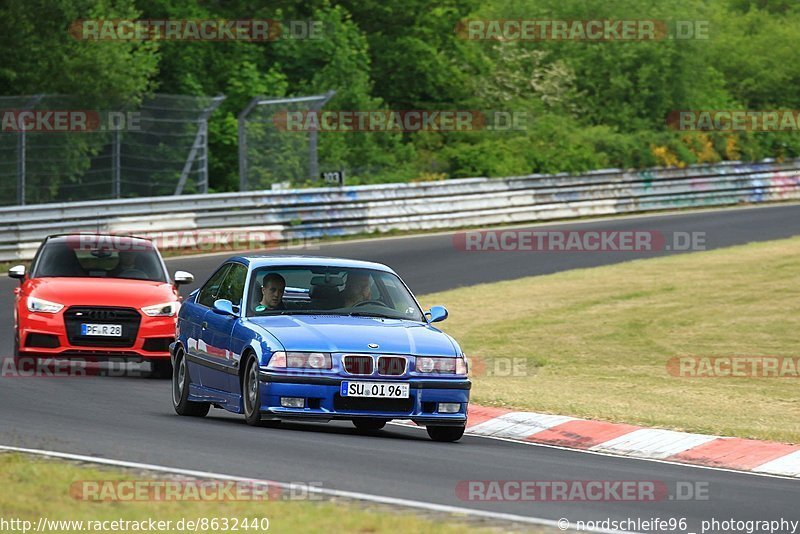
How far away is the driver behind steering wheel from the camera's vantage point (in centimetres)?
1270

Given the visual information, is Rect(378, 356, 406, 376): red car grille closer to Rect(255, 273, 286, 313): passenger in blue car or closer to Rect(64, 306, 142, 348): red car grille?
Rect(255, 273, 286, 313): passenger in blue car

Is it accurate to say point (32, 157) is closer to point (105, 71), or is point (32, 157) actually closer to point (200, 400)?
point (105, 71)

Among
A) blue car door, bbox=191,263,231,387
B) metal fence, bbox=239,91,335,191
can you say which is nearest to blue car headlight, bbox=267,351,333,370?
blue car door, bbox=191,263,231,387

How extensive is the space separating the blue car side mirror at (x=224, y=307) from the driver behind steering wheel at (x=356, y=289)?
0.93 meters

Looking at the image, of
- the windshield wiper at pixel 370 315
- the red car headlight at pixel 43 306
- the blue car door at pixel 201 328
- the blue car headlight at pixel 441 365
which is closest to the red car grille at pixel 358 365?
the blue car headlight at pixel 441 365

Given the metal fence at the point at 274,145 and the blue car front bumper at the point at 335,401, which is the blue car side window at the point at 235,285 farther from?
the metal fence at the point at 274,145

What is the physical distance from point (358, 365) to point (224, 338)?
147 centimetres

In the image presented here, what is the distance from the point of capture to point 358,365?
11.6 m

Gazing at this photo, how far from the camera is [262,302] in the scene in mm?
12555

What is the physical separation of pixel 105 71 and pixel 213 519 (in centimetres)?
2528

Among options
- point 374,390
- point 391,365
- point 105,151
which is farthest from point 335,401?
point 105,151

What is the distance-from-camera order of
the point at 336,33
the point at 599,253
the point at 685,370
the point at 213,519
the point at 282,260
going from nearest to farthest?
1. the point at 213,519
2. the point at 282,260
3. the point at 685,370
4. the point at 599,253
5. the point at 336,33

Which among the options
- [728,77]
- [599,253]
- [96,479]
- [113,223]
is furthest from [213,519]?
[728,77]

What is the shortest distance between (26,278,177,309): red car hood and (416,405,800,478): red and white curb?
437 centimetres
